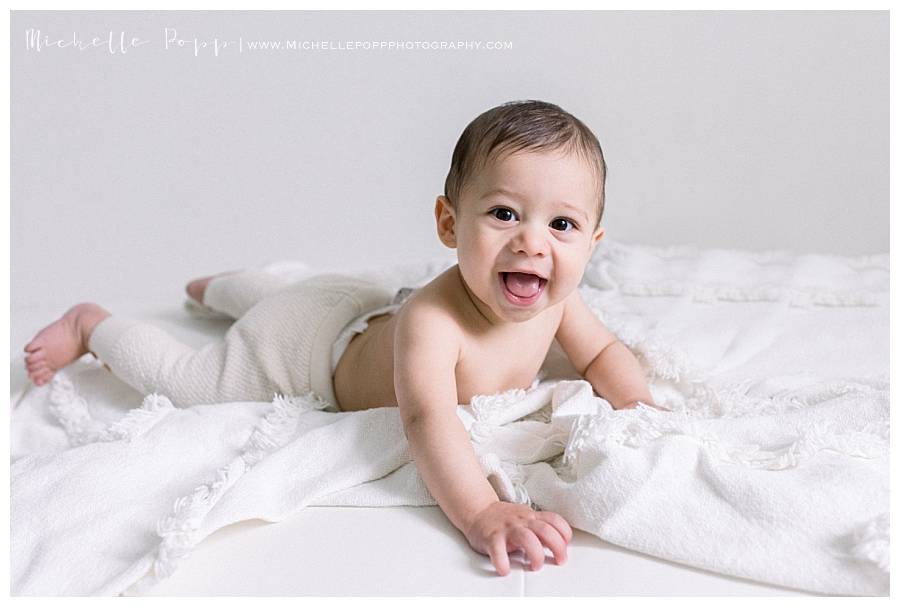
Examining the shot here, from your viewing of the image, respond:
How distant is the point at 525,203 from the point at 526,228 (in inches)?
1.2

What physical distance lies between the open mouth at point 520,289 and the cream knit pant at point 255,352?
40 centimetres

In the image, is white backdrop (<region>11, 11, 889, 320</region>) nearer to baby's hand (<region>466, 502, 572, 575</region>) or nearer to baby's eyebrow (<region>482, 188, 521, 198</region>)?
baby's eyebrow (<region>482, 188, 521, 198</region>)

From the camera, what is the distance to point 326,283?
1.70 meters

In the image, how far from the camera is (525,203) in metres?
1.26

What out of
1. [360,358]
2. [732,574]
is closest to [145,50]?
[360,358]

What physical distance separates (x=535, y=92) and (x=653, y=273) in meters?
0.73

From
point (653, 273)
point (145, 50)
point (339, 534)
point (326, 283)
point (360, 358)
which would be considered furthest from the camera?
point (145, 50)

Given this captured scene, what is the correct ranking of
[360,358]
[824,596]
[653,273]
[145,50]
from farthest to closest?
[145,50] < [653,273] < [360,358] < [824,596]

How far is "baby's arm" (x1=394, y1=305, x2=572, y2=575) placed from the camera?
44.3 inches

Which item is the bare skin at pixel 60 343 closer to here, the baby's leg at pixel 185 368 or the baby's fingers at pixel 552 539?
the baby's leg at pixel 185 368

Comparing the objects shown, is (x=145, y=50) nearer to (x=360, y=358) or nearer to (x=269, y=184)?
(x=269, y=184)

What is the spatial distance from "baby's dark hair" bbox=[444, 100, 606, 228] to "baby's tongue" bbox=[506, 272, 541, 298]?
122mm

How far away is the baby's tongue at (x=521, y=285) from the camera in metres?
1.30

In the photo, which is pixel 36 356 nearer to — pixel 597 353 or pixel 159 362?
pixel 159 362
